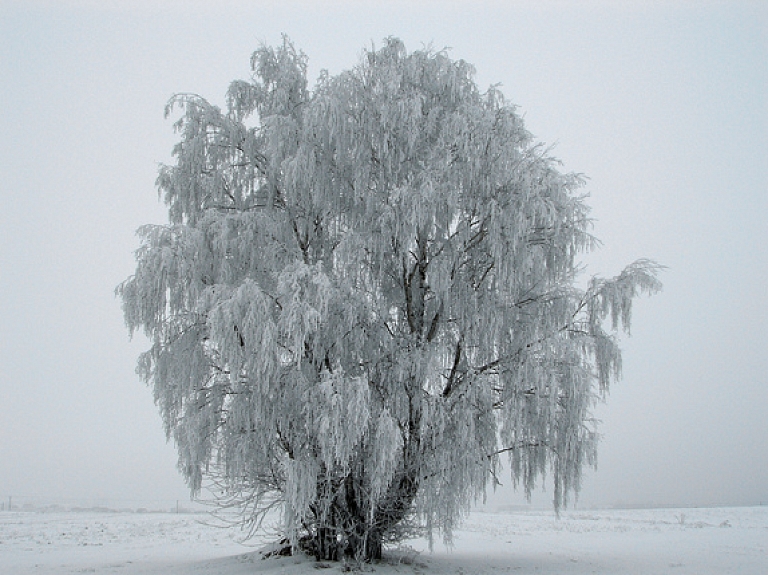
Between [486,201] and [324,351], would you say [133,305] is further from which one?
[486,201]

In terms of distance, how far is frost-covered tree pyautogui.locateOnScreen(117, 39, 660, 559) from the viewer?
10359 mm

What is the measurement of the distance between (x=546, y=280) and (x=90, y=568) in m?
9.93

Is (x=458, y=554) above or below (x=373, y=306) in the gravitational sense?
below

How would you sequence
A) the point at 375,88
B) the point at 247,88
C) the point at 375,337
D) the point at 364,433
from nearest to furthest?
the point at 364,433 < the point at 375,337 < the point at 375,88 < the point at 247,88

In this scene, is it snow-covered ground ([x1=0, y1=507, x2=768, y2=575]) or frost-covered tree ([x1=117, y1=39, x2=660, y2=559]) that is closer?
frost-covered tree ([x1=117, y1=39, x2=660, y2=559])

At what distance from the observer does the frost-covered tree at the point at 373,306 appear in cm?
1036

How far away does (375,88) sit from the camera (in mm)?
12102

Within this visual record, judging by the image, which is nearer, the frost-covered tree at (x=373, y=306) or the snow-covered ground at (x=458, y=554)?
the frost-covered tree at (x=373, y=306)

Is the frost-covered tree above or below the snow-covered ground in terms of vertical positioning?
above

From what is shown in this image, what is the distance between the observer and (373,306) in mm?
11203

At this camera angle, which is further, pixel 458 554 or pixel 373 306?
pixel 458 554

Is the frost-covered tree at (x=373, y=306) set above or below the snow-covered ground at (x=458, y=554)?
above

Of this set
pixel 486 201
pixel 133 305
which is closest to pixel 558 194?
pixel 486 201

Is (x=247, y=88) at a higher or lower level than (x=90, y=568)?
higher
